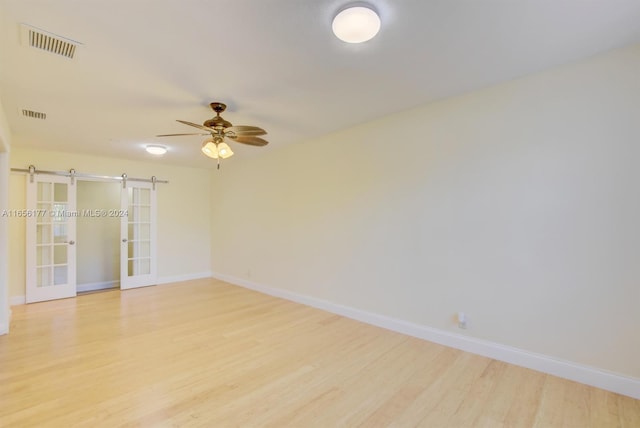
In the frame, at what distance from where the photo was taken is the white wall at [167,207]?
4707 millimetres

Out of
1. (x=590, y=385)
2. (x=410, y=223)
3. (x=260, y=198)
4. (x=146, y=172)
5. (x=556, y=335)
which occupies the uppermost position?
(x=146, y=172)

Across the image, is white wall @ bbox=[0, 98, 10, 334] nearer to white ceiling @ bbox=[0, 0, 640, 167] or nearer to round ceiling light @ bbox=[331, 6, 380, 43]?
white ceiling @ bbox=[0, 0, 640, 167]

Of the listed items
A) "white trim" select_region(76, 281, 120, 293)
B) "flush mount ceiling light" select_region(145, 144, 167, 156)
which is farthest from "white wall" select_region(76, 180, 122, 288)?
"flush mount ceiling light" select_region(145, 144, 167, 156)

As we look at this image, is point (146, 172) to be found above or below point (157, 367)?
above

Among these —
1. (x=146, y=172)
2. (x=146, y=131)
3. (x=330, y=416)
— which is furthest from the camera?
(x=146, y=172)

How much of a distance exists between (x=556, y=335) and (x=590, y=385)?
0.39 m

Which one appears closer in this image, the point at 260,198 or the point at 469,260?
the point at 469,260

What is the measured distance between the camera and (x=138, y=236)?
5.92 metres

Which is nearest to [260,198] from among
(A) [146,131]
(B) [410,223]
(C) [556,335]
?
(A) [146,131]

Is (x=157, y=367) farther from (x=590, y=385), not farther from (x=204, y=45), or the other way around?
(x=590, y=385)

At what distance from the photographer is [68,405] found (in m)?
2.11

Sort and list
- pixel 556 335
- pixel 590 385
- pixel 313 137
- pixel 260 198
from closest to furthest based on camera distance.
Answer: pixel 590 385, pixel 556 335, pixel 313 137, pixel 260 198

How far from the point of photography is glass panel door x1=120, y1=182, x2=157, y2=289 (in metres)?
5.70

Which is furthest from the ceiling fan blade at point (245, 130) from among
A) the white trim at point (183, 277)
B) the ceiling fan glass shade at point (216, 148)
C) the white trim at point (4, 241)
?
the white trim at point (183, 277)
